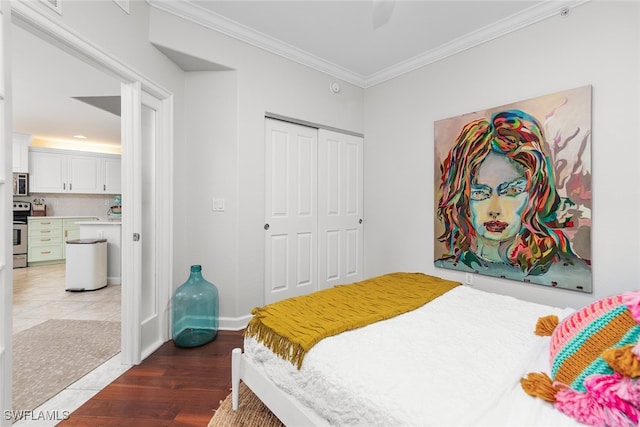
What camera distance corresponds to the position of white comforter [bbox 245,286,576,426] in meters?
0.90

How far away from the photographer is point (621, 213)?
80.8 inches

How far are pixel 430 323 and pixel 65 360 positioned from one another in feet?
8.44

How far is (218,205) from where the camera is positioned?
9.21 feet

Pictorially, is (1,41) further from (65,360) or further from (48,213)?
(48,213)

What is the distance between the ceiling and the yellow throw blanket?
1.68m

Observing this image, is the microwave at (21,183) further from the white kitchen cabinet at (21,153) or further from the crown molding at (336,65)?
the crown molding at (336,65)

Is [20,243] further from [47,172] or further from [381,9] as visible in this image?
[381,9]

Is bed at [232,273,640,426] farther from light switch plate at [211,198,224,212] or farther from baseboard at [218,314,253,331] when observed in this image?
light switch plate at [211,198,224,212]

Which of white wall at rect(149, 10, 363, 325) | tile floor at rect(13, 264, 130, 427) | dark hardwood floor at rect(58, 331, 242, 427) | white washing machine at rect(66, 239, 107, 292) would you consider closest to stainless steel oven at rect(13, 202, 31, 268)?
tile floor at rect(13, 264, 130, 427)

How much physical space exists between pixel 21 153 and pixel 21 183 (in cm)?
56

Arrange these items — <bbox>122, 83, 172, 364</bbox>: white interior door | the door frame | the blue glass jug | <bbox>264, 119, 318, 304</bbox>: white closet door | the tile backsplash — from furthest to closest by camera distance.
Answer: the tile backsplash < <bbox>264, 119, 318, 304</bbox>: white closet door < the blue glass jug < <bbox>122, 83, 172, 364</bbox>: white interior door < the door frame

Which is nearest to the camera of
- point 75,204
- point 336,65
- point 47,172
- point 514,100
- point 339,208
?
point 514,100

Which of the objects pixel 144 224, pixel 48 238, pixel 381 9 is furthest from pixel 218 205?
pixel 48 238

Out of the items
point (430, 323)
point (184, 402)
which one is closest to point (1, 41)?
point (184, 402)
